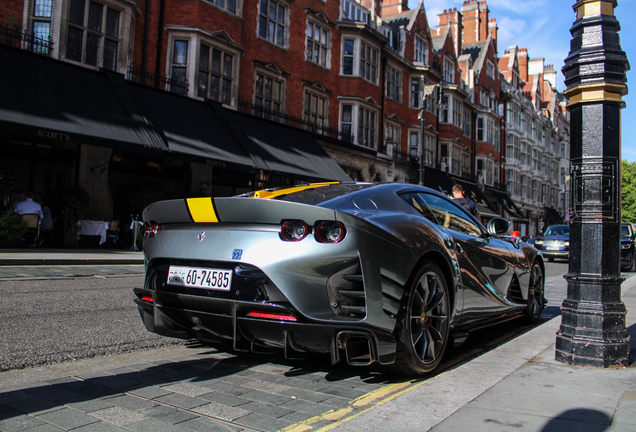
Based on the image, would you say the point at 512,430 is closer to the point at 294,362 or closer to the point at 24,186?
the point at 294,362

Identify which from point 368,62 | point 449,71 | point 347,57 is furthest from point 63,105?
point 449,71

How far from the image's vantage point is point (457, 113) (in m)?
35.6

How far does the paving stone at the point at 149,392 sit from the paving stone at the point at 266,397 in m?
0.50

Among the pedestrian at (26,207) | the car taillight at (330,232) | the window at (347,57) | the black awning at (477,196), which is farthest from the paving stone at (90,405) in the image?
the black awning at (477,196)

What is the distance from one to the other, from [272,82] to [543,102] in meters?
54.0

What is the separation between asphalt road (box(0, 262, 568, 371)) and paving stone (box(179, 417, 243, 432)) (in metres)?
1.67

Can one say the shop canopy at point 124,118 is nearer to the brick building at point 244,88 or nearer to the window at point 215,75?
the brick building at point 244,88

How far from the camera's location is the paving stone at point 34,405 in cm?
260

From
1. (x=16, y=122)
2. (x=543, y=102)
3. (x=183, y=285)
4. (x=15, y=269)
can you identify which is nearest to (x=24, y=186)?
(x=16, y=122)

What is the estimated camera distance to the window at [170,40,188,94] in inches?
639

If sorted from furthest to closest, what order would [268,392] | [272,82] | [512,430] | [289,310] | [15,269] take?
[272,82] → [15,269] → [268,392] → [289,310] → [512,430]

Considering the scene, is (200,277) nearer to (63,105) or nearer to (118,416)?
(118,416)

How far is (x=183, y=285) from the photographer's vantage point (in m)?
3.22

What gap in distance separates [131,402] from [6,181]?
11805mm
